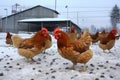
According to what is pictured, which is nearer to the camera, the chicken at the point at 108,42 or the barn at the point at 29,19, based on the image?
the chicken at the point at 108,42

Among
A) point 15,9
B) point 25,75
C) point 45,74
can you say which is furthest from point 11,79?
point 15,9

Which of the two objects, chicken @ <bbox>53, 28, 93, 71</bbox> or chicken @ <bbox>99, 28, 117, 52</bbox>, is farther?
chicken @ <bbox>99, 28, 117, 52</bbox>

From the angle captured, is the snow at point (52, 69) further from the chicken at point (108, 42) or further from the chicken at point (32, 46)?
the chicken at point (108, 42)

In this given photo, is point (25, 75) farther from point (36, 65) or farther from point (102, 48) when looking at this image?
point (102, 48)

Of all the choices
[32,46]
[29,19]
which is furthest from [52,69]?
[29,19]

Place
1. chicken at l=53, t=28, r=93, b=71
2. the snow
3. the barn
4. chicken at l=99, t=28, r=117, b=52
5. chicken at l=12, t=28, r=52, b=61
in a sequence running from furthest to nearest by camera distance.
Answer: the barn, chicken at l=99, t=28, r=117, b=52, chicken at l=12, t=28, r=52, b=61, chicken at l=53, t=28, r=93, b=71, the snow

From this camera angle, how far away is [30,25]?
50875 mm

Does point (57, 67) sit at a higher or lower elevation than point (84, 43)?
lower

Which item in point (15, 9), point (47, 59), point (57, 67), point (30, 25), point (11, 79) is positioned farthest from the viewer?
point (15, 9)

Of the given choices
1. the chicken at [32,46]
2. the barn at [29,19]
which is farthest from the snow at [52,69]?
the barn at [29,19]

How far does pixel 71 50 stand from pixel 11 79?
1.97 meters

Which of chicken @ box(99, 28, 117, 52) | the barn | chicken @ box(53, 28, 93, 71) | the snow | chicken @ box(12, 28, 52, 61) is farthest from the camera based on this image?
the barn

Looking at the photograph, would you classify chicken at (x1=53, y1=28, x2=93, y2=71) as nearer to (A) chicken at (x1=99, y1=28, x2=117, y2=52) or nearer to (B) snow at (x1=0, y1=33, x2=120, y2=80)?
(B) snow at (x1=0, y1=33, x2=120, y2=80)

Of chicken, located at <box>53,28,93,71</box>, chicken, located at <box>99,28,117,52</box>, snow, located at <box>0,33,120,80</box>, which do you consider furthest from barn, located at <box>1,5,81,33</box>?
chicken, located at <box>53,28,93,71</box>
